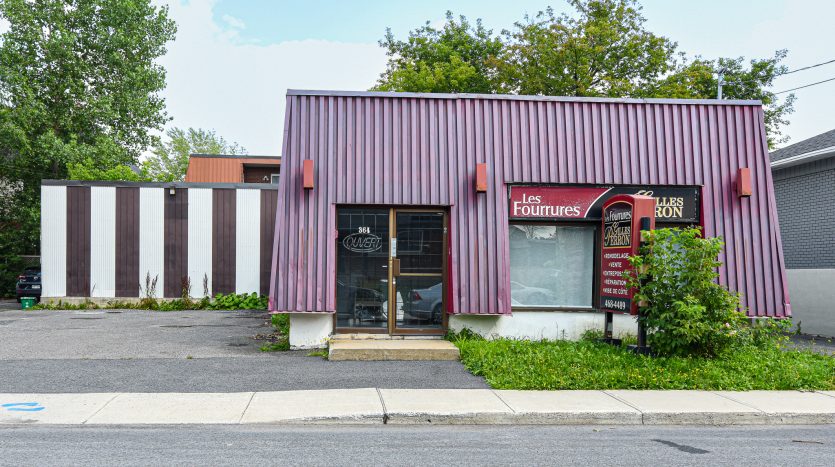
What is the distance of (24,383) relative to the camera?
860 cm

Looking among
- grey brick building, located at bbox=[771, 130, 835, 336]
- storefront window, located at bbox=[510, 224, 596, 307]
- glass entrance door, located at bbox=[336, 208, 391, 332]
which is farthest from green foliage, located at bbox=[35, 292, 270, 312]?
grey brick building, located at bbox=[771, 130, 835, 336]

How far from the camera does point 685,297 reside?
989cm

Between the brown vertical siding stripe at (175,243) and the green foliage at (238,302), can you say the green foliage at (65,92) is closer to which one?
the brown vertical siding stripe at (175,243)

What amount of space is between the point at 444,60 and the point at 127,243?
899 inches

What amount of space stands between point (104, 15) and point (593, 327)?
27004mm

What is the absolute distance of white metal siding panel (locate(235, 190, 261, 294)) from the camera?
20.7 metres

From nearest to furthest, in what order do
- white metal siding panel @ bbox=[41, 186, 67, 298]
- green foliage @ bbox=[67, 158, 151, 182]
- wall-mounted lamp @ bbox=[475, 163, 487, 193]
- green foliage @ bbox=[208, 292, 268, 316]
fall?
1. wall-mounted lamp @ bbox=[475, 163, 487, 193]
2. white metal siding panel @ bbox=[41, 186, 67, 298]
3. green foliage @ bbox=[208, 292, 268, 316]
4. green foliage @ bbox=[67, 158, 151, 182]

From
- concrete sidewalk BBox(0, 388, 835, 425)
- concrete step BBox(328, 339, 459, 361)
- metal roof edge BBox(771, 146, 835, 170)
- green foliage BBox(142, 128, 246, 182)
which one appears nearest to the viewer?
concrete sidewalk BBox(0, 388, 835, 425)

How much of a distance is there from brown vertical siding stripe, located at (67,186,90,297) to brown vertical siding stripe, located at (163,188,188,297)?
2.25 m

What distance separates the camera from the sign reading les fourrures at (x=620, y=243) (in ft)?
34.7

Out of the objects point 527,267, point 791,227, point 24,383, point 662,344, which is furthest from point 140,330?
point 791,227

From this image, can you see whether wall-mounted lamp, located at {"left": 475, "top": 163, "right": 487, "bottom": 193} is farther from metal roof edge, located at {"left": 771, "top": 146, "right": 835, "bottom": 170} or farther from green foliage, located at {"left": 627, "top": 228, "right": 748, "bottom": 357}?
metal roof edge, located at {"left": 771, "top": 146, "right": 835, "bottom": 170}

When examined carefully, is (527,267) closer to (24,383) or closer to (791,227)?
(24,383)

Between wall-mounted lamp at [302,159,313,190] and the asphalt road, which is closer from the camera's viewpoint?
the asphalt road
